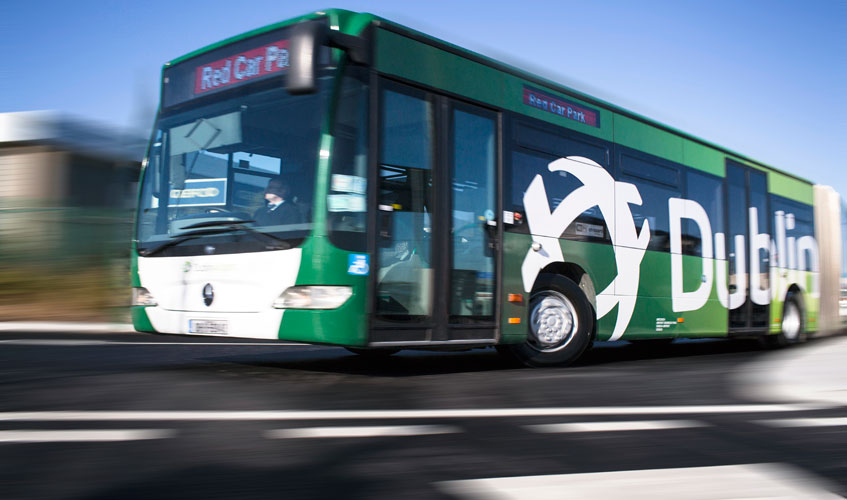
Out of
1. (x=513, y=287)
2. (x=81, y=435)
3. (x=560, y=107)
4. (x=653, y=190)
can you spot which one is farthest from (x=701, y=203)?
(x=81, y=435)

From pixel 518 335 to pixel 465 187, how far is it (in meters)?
1.59

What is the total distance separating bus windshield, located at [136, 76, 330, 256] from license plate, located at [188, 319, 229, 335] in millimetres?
599

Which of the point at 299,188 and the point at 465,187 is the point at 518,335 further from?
the point at 299,188

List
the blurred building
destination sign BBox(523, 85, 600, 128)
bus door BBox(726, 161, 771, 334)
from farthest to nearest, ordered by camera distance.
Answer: the blurred building → bus door BBox(726, 161, 771, 334) → destination sign BBox(523, 85, 600, 128)

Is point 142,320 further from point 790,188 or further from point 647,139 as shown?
point 790,188

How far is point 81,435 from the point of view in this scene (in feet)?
12.4

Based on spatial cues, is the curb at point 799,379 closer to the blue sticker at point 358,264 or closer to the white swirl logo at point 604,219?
the white swirl logo at point 604,219

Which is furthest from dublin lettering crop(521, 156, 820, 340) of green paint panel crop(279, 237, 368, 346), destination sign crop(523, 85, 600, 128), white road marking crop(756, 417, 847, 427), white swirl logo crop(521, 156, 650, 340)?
white road marking crop(756, 417, 847, 427)

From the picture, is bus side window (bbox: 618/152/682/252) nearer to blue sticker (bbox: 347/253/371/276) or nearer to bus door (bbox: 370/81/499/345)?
bus door (bbox: 370/81/499/345)

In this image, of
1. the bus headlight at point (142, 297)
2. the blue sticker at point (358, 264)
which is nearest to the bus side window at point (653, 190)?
the blue sticker at point (358, 264)

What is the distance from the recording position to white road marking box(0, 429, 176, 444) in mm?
3660

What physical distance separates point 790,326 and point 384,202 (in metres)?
10.2

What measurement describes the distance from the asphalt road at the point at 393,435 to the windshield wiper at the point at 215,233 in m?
1.08

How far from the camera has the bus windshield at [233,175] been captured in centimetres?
635
